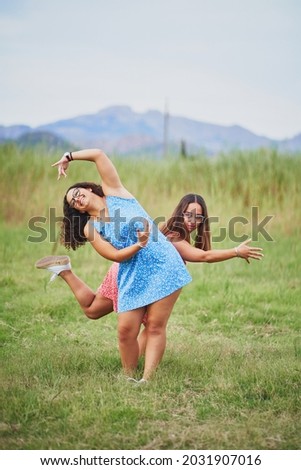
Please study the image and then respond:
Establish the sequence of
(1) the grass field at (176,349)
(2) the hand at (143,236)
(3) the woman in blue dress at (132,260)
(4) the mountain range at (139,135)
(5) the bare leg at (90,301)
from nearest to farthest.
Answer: (1) the grass field at (176,349) → (2) the hand at (143,236) → (3) the woman in blue dress at (132,260) → (5) the bare leg at (90,301) → (4) the mountain range at (139,135)

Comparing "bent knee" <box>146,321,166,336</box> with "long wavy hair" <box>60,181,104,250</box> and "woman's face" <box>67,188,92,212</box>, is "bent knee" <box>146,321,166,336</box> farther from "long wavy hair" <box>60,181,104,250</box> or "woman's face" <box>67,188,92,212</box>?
"woman's face" <box>67,188,92,212</box>

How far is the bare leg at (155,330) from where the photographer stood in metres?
3.72

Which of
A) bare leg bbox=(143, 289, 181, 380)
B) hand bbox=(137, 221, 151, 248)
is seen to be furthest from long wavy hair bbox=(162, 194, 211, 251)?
hand bbox=(137, 221, 151, 248)

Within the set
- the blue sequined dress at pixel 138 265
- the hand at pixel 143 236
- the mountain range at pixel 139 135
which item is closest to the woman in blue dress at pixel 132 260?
the blue sequined dress at pixel 138 265

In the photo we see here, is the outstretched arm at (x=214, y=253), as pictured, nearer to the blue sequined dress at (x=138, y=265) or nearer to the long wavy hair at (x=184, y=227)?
the long wavy hair at (x=184, y=227)

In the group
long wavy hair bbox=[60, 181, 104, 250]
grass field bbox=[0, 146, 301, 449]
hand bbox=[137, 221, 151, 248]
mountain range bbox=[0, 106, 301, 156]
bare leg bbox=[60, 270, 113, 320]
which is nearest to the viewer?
grass field bbox=[0, 146, 301, 449]

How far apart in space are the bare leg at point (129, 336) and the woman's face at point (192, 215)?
0.52 meters

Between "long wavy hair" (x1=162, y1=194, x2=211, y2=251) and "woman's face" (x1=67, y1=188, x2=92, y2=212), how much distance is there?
0.48 m

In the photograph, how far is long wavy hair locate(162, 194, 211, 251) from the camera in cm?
393

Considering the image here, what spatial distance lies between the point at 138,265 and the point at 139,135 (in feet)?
49.8

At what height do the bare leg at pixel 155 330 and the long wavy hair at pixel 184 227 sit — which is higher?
the long wavy hair at pixel 184 227

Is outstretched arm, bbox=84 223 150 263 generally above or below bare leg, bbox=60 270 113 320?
above

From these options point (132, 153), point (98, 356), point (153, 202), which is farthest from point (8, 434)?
point (132, 153)

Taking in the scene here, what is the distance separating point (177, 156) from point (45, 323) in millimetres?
5810
